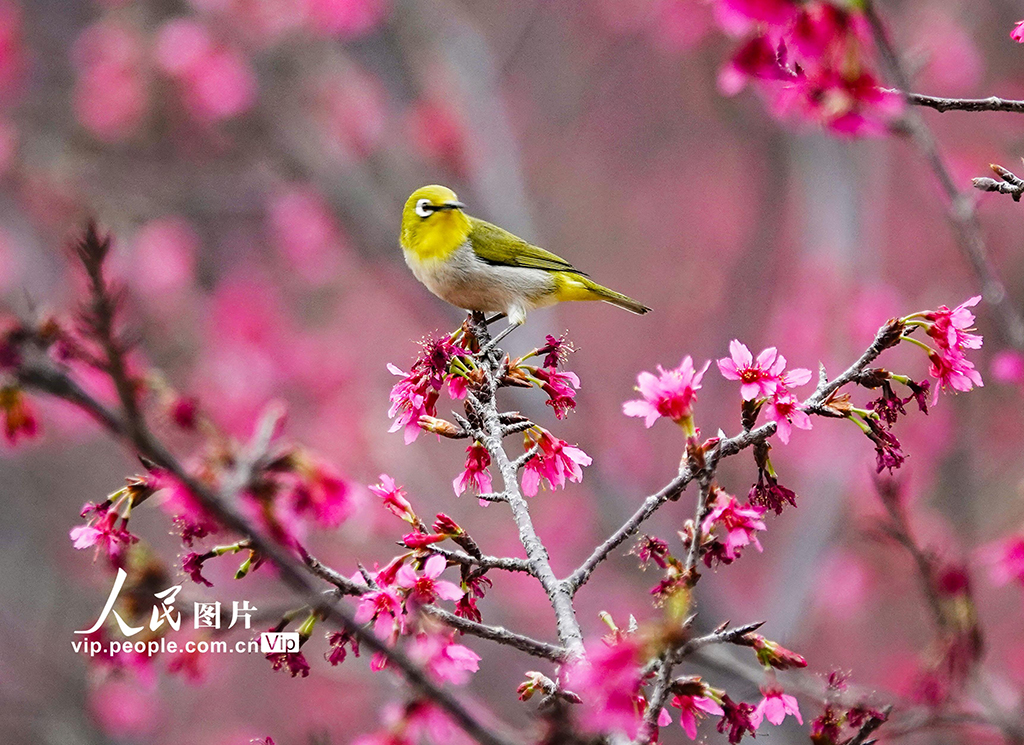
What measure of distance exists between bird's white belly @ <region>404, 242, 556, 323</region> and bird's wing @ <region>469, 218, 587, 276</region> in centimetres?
4

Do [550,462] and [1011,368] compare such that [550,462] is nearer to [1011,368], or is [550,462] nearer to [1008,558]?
[1008,558]

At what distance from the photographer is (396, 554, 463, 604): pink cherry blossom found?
74.9 inches

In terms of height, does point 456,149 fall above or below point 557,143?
below

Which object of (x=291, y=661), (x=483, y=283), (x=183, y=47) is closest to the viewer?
(x=291, y=661)

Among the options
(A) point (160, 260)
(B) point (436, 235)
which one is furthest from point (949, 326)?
(A) point (160, 260)

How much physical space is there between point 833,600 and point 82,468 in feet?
29.1

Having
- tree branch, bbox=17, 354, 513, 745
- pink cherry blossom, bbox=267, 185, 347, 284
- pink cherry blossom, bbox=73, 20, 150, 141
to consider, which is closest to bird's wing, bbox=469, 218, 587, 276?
tree branch, bbox=17, 354, 513, 745

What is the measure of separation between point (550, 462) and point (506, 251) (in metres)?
2.34

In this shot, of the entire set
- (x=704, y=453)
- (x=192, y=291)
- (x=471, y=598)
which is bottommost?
(x=471, y=598)

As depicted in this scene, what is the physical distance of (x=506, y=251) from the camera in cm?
445

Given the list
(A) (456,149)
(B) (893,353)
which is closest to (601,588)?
(B) (893,353)

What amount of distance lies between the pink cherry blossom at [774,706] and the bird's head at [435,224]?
2.81m

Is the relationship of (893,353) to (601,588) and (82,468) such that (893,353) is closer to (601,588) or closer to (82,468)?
(601,588)

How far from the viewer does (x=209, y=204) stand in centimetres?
1015
